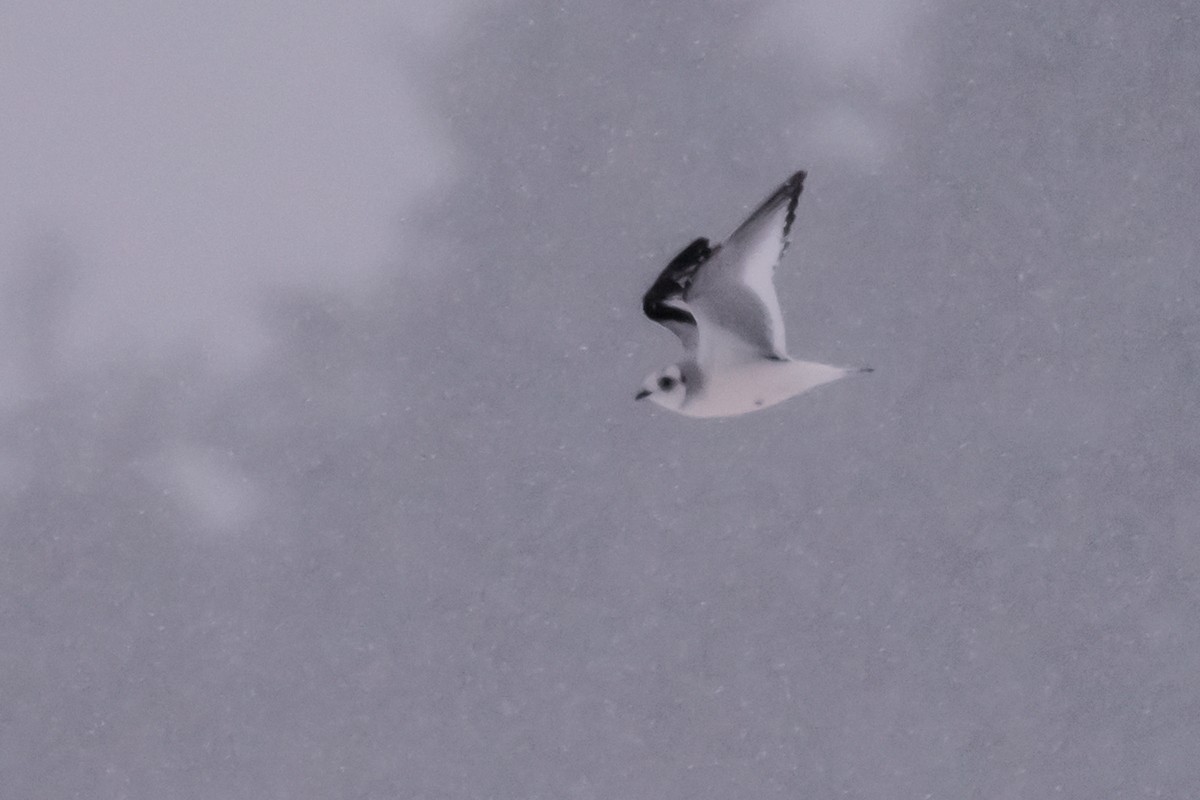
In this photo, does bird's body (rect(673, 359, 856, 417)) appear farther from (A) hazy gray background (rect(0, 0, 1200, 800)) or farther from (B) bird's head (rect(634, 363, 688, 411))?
(A) hazy gray background (rect(0, 0, 1200, 800))

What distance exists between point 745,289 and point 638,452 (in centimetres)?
162

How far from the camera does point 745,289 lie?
1341mm

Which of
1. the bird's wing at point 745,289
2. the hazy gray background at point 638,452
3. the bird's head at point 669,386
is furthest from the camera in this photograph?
the hazy gray background at point 638,452

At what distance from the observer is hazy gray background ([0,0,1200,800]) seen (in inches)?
115

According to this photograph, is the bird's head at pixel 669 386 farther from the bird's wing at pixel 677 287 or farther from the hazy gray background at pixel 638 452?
the hazy gray background at pixel 638 452

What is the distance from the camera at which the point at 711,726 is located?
2910 mm

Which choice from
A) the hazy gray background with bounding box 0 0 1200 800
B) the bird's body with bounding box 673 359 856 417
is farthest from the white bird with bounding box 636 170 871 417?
the hazy gray background with bounding box 0 0 1200 800

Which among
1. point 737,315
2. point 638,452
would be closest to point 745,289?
point 737,315

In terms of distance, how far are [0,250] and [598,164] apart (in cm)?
120

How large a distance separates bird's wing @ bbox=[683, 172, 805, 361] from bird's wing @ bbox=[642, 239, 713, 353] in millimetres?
Result: 16

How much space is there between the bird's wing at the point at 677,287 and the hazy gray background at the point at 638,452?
57.1 inches

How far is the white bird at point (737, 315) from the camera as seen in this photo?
130 centimetres

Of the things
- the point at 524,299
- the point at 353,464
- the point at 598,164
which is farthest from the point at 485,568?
the point at 598,164

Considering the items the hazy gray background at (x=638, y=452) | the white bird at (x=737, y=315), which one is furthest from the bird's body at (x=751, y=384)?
the hazy gray background at (x=638, y=452)
